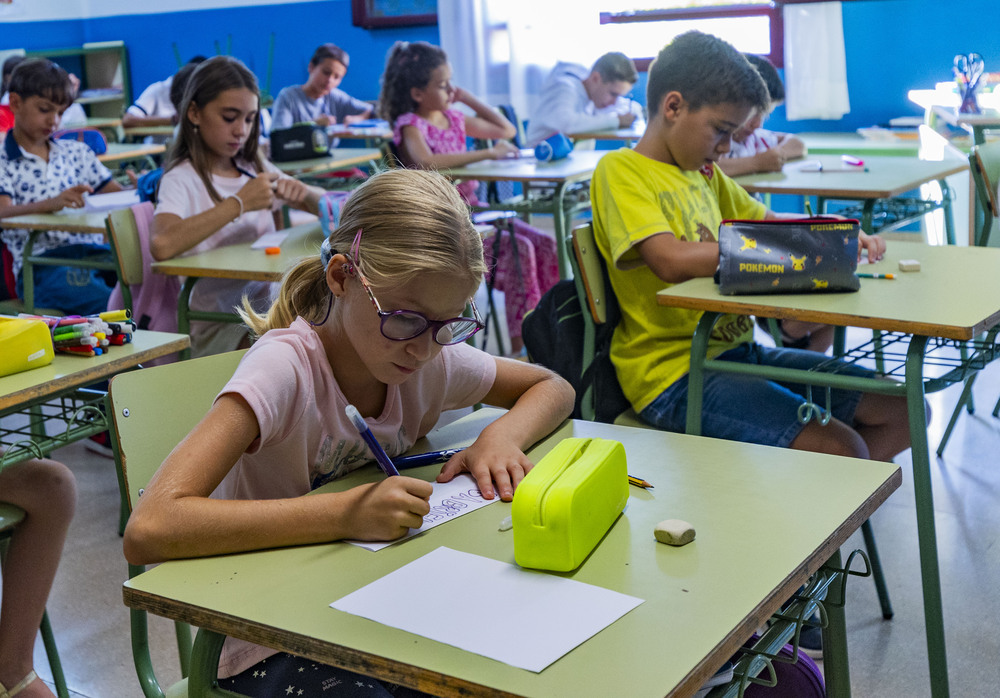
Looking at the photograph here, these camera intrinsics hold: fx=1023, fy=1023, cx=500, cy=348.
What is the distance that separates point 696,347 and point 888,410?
0.43 metres

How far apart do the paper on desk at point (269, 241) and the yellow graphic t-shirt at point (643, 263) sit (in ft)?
3.68

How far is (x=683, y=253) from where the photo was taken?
6.70 ft

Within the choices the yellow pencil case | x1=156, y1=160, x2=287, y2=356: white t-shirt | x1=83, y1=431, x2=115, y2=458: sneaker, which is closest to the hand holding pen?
the yellow pencil case

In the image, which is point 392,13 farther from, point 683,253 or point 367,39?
point 683,253

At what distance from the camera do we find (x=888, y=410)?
202 cm

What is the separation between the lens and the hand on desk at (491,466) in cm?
122

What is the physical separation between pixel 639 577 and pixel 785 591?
14 centimetres

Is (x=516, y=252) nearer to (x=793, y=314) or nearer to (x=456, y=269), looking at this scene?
(x=793, y=314)

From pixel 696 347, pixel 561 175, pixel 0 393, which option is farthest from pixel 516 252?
pixel 0 393

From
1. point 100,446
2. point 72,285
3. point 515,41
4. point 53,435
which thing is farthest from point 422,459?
point 515,41

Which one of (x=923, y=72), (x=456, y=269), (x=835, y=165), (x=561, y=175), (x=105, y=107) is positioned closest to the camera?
(x=456, y=269)

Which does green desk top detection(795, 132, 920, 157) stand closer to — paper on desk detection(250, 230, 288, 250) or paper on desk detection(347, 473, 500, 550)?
paper on desk detection(250, 230, 288, 250)

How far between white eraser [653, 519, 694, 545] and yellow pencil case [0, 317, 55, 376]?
1238 mm

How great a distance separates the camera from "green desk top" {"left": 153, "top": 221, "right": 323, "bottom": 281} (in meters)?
2.61
